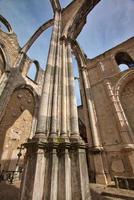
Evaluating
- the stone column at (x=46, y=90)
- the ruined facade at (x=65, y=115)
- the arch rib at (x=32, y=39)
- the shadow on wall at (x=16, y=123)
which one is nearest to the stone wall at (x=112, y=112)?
the ruined facade at (x=65, y=115)

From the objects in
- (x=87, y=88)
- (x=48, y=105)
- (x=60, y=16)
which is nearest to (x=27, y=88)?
(x=87, y=88)

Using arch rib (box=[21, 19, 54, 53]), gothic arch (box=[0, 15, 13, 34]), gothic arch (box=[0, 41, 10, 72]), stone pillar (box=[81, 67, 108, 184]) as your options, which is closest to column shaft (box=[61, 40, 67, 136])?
stone pillar (box=[81, 67, 108, 184])

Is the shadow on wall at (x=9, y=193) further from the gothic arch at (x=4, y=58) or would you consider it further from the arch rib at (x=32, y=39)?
the arch rib at (x=32, y=39)

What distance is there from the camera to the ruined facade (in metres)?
1.96

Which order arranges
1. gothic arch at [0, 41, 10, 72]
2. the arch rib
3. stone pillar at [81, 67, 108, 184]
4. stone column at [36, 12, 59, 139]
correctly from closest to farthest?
1. stone column at [36, 12, 59, 139]
2. stone pillar at [81, 67, 108, 184]
3. gothic arch at [0, 41, 10, 72]
4. the arch rib

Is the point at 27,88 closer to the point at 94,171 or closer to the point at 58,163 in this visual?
the point at 94,171

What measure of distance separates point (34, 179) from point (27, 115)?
8.71 meters

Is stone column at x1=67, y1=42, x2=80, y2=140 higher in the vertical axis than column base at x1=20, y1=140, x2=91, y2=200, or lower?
higher

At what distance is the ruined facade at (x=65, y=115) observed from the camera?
1.96 metres

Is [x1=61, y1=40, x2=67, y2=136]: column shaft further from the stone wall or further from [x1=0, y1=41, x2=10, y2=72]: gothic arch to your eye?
[x1=0, y1=41, x2=10, y2=72]: gothic arch

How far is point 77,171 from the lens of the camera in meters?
2.00

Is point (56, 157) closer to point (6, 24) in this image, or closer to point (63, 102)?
point (63, 102)

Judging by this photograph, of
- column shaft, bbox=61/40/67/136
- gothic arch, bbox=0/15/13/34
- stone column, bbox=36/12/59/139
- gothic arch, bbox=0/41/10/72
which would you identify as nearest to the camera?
stone column, bbox=36/12/59/139

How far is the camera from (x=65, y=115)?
115 inches
